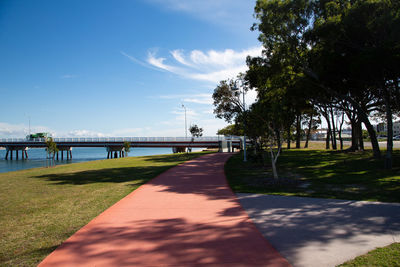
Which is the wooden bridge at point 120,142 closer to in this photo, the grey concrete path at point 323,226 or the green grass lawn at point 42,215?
the green grass lawn at point 42,215

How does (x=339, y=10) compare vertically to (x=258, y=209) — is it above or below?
above

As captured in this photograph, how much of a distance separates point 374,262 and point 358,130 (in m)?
29.4

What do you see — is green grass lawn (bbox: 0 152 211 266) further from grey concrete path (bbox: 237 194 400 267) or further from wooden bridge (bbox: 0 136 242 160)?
wooden bridge (bbox: 0 136 242 160)

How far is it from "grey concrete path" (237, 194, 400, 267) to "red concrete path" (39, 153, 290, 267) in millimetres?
387

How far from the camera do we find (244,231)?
17.5 ft

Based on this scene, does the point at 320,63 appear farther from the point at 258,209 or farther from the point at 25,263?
the point at 25,263

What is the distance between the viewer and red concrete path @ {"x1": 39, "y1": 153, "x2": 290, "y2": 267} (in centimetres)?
415

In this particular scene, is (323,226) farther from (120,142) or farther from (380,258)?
(120,142)

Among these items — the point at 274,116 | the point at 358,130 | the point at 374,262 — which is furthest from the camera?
the point at 358,130

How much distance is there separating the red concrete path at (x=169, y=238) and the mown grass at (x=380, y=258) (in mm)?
1152

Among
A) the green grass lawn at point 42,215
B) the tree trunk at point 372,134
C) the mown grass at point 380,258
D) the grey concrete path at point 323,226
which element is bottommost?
the grey concrete path at point 323,226

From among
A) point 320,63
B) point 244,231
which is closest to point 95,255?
point 244,231

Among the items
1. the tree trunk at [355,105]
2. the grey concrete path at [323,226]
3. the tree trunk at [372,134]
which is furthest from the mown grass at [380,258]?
the tree trunk at [372,134]

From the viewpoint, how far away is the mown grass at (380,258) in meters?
3.81
